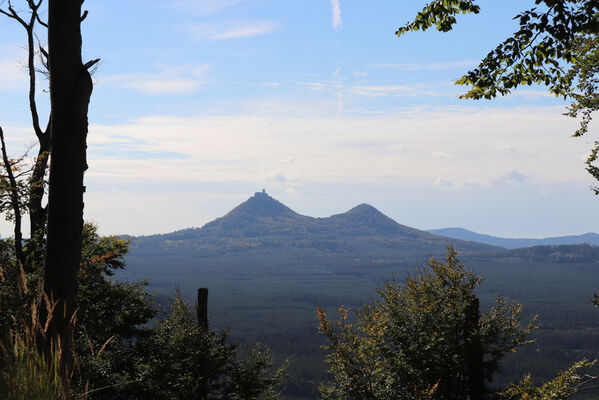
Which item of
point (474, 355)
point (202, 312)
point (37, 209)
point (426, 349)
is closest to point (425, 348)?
point (426, 349)

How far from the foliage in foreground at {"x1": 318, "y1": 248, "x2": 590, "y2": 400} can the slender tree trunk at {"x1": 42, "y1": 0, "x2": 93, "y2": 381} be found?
41.5 feet

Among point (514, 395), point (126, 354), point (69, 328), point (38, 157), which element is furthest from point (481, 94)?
point (126, 354)

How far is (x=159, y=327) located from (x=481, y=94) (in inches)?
566

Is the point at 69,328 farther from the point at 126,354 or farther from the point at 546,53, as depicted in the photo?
the point at 126,354

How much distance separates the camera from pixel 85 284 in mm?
17453

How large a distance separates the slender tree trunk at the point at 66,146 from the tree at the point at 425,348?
41.3ft

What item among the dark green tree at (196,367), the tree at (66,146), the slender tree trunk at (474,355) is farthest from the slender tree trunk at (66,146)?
the slender tree trunk at (474,355)

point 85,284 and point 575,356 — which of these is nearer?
point 85,284

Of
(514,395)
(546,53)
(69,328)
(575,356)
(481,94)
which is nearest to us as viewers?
(69,328)

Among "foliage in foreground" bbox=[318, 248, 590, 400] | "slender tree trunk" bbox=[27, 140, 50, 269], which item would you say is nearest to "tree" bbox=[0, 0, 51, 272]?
"slender tree trunk" bbox=[27, 140, 50, 269]

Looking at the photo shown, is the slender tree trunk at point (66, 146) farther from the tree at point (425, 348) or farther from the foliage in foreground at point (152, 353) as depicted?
the tree at point (425, 348)

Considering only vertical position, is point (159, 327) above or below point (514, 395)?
above

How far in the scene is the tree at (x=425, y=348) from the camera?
16.6 meters

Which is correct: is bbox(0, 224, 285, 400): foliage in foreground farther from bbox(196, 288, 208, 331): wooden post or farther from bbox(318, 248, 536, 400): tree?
bbox(318, 248, 536, 400): tree
